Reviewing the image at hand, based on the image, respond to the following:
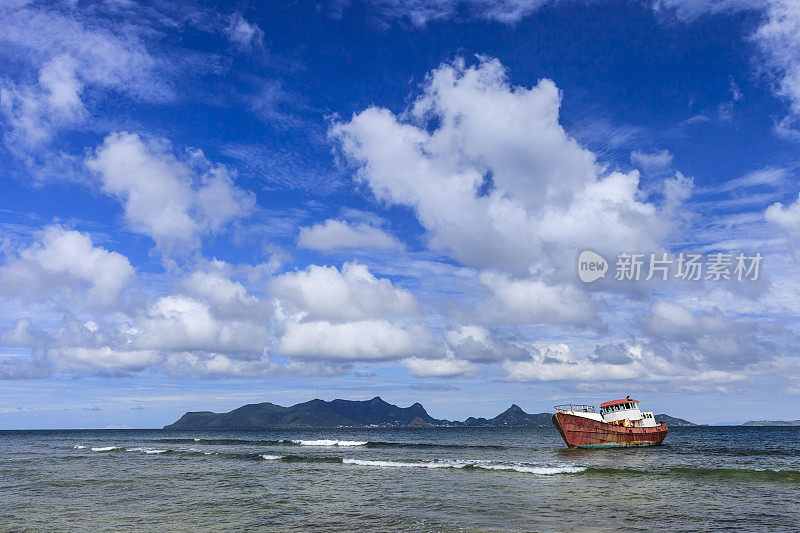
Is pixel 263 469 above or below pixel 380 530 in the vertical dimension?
below

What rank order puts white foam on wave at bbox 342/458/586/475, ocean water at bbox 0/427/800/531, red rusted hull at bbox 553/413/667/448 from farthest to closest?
red rusted hull at bbox 553/413/667/448 < white foam on wave at bbox 342/458/586/475 < ocean water at bbox 0/427/800/531

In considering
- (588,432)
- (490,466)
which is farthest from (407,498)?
(588,432)

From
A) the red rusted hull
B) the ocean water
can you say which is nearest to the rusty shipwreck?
the red rusted hull

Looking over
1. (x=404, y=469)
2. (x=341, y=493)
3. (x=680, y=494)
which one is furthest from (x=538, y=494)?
(x=404, y=469)

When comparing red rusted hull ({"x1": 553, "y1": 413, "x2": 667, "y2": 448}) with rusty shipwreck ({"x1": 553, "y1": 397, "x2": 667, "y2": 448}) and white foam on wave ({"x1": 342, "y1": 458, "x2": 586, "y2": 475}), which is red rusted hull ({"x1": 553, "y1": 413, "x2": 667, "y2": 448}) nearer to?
rusty shipwreck ({"x1": 553, "y1": 397, "x2": 667, "y2": 448})

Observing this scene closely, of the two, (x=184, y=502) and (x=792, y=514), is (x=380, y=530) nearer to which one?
(x=184, y=502)

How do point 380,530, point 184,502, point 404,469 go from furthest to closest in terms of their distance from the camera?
point 404,469
point 184,502
point 380,530

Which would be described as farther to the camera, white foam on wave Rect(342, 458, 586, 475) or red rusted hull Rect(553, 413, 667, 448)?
red rusted hull Rect(553, 413, 667, 448)

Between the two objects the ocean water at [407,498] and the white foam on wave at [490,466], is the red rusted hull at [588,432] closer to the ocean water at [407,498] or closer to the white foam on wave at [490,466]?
the ocean water at [407,498]

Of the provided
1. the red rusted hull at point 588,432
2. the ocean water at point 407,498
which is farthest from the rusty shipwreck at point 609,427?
the ocean water at point 407,498

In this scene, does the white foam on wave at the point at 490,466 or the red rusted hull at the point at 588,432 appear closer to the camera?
the white foam on wave at the point at 490,466

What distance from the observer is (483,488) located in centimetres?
3375

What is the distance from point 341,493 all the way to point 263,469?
1938cm

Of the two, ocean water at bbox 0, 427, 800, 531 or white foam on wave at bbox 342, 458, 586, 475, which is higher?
ocean water at bbox 0, 427, 800, 531
